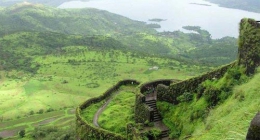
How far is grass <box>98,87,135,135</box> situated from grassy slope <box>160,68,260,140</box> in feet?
12.6

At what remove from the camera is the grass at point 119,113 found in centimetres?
2634

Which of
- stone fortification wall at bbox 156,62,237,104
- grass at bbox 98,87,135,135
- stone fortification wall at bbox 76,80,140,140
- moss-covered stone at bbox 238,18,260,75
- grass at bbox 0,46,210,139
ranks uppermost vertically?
moss-covered stone at bbox 238,18,260,75

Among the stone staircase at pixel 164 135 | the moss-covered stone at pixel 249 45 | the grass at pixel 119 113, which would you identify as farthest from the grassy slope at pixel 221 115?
the grass at pixel 119 113

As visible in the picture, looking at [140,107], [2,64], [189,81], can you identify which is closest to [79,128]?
[140,107]

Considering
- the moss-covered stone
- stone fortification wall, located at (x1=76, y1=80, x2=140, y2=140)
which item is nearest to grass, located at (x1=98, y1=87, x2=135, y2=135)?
stone fortification wall, located at (x1=76, y1=80, x2=140, y2=140)

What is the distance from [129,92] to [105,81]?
8863 centimetres

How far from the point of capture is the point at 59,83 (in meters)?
123

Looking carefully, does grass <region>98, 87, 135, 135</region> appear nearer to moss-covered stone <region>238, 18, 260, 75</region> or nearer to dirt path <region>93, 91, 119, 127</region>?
dirt path <region>93, 91, 119, 127</region>

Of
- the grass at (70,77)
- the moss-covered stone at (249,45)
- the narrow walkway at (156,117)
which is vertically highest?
the moss-covered stone at (249,45)

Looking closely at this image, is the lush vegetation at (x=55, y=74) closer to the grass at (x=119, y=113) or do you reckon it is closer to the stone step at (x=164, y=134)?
the grass at (x=119, y=113)

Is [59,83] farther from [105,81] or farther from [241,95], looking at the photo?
[241,95]

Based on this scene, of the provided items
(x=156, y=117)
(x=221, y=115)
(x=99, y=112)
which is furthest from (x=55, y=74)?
(x=221, y=115)

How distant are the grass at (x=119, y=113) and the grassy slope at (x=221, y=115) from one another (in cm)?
383

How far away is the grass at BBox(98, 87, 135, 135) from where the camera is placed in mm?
26344
